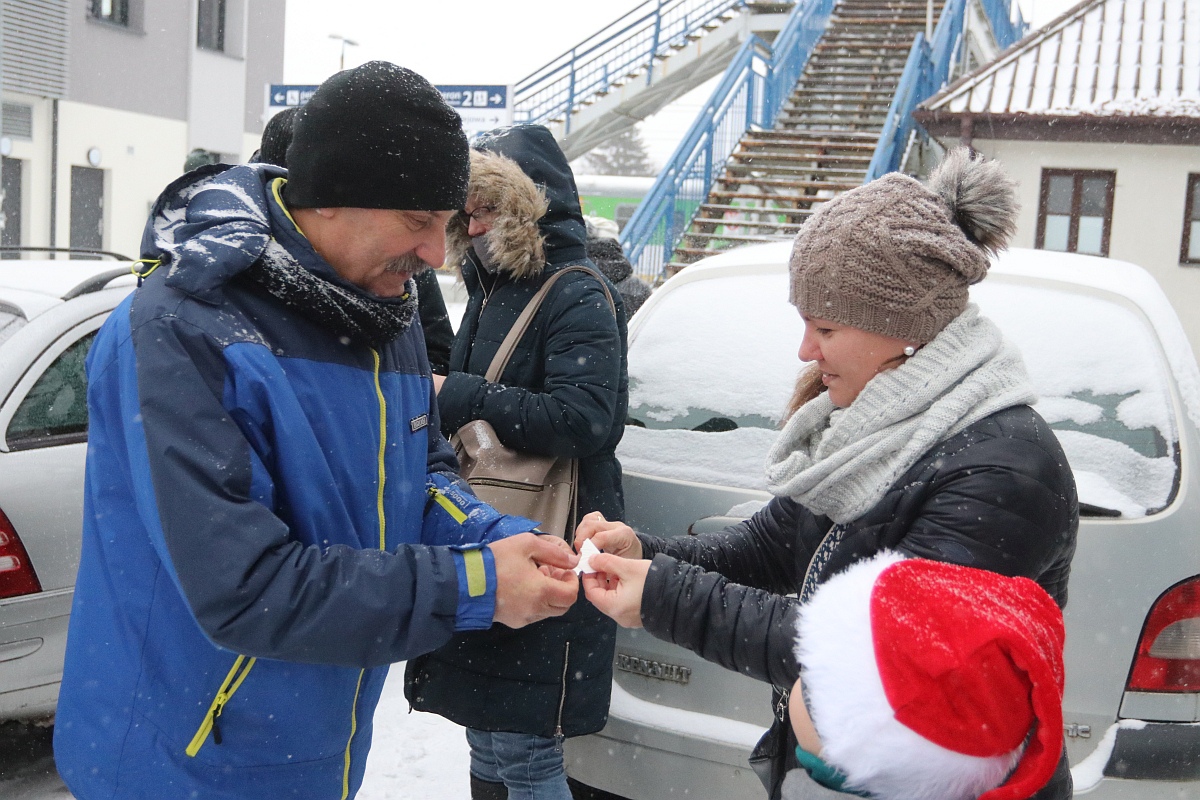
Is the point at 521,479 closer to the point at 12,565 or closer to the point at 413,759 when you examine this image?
the point at 413,759

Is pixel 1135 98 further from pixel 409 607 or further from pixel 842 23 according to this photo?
pixel 409 607

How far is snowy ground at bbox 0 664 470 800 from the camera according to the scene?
12.0 ft

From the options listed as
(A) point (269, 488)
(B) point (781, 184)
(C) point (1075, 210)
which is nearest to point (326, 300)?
(A) point (269, 488)

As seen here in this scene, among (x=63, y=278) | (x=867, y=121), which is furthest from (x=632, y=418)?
(x=867, y=121)

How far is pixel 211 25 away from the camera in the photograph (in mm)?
22391

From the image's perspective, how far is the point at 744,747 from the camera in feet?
8.95

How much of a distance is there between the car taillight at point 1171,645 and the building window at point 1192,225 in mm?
16714

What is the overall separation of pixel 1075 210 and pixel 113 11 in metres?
17.8

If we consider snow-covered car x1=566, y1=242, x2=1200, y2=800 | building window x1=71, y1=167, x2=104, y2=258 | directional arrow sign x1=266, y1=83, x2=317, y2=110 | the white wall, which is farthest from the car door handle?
building window x1=71, y1=167, x2=104, y2=258

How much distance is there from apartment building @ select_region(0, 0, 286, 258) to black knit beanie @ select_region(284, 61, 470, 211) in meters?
16.5

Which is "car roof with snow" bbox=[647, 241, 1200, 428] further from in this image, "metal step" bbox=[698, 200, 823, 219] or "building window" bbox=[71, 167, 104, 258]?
"building window" bbox=[71, 167, 104, 258]

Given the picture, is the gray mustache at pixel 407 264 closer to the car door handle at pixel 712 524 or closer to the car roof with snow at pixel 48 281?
the car door handle at pixel 712 524

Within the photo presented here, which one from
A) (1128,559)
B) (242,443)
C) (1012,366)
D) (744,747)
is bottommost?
(744,747)

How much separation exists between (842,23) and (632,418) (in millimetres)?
17432
